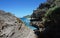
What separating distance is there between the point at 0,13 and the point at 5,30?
785 mm

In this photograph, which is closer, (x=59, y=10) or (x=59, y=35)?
(x=59, y=35)

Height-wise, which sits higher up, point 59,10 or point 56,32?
point 59,10

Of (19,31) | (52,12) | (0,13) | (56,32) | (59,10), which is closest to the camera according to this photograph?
(19,31)

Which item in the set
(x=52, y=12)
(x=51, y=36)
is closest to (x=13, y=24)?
(x=51, y=36)

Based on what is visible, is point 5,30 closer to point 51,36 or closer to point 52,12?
point 51,36

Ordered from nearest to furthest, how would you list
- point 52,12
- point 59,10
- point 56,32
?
1. point 56,32
2. point 59,10
3. point 52,12

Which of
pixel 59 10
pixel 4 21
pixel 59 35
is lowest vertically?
pixel 59 35

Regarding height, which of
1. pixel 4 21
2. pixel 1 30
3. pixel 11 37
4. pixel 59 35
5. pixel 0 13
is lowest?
pixel 59 35

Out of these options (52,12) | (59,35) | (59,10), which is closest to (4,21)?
(59,35)

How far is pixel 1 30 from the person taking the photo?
133 inches

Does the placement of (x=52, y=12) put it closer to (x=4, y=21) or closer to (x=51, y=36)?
(x=51, y=36)

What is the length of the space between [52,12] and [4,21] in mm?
14642

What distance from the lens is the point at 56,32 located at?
741cm

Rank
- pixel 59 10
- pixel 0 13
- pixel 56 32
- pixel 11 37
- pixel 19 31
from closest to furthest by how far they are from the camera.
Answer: pixel 11 37 → pixel 19 31 → pixel 0 13 → pixel 56 32 → pixel 59 10
